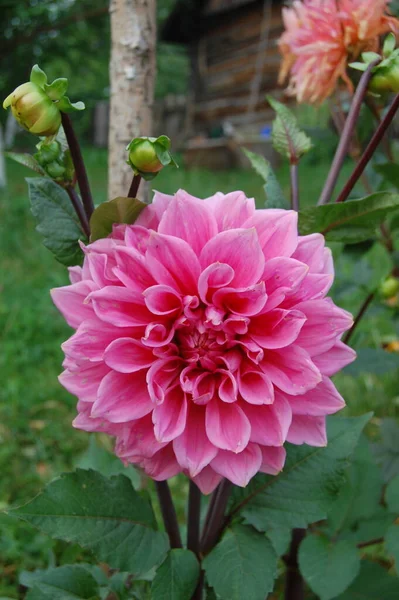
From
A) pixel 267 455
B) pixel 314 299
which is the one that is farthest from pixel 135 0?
pixel 267 455

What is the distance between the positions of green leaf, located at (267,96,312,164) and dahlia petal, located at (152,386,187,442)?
0.38 m

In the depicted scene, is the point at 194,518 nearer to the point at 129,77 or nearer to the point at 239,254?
the point at 239,254

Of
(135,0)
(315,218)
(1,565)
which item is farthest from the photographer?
(1,565)

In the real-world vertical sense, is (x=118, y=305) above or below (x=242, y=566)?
above

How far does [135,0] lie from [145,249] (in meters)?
0.45

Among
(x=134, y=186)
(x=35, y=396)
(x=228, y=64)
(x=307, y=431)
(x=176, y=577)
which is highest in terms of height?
(x=134, y=186)

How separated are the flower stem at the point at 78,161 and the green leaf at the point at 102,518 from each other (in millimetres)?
318

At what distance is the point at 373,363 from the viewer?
1.37 meters

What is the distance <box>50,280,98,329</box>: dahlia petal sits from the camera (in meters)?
0.63

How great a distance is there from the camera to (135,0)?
88 centimetres

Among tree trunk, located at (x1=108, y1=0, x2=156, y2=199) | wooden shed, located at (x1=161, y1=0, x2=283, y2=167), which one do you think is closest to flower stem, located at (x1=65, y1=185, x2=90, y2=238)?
tree trunk, located at (x1=108, y1=0, x2=156, y2=199)

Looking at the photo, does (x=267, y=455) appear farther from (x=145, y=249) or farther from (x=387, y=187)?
(x=387, y=187)

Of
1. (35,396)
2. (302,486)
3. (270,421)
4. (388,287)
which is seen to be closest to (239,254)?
(270,421)

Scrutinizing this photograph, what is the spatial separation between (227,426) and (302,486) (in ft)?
0.88
